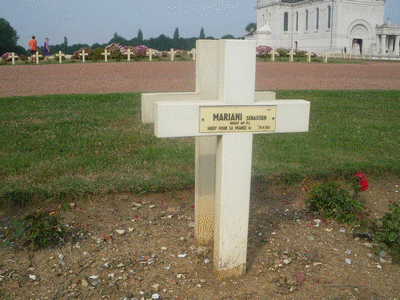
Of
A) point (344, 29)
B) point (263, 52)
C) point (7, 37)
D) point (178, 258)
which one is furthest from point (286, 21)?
point (178, 258)

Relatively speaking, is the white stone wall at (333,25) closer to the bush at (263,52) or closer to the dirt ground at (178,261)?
the bush at (263,52)

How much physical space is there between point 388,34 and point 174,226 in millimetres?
61026

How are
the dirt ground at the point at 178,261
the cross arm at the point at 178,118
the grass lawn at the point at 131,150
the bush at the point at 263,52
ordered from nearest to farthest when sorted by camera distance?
the cross arm at the point at 178,118 → the dirt ground at the point at 178,261 → the grass lawn at the point at 131,150 → the bush at the point at 263,52

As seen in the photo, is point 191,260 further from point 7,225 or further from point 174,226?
point 7,225

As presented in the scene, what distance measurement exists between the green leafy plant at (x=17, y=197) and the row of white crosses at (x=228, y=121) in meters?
1.57

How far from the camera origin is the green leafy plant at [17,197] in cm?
399

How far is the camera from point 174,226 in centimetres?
368

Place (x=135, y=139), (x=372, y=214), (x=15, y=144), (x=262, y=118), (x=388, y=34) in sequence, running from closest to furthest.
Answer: (x=262, y=118), (x=372, y=214), (x=15, y=144), (x=135, y=139), (x=388, y=34)

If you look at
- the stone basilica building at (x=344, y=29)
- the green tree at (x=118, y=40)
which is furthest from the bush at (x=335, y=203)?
the green tree at (x=118, y=40)

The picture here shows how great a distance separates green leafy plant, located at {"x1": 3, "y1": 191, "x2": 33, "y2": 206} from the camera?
3.99 metres

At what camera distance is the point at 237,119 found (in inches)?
107

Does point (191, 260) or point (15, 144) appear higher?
point (15, 144)

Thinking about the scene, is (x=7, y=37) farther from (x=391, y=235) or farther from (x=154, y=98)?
(x=391, y=235)

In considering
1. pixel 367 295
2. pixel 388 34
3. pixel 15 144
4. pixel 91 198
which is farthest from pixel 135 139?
pixel 388 34
